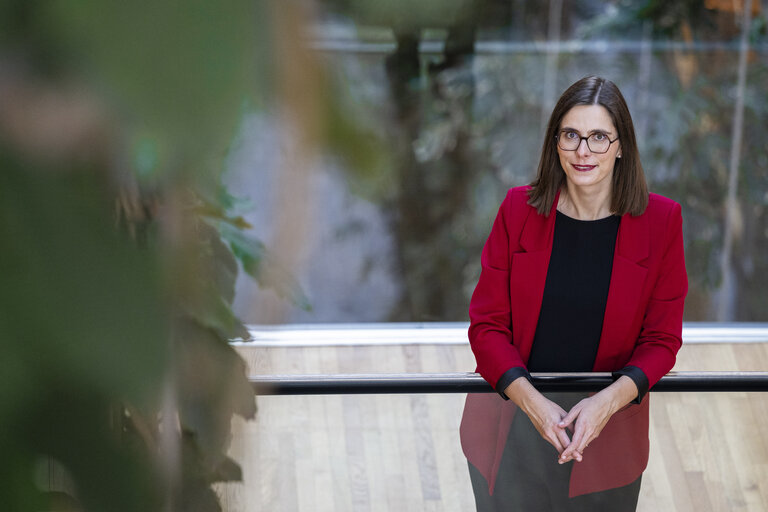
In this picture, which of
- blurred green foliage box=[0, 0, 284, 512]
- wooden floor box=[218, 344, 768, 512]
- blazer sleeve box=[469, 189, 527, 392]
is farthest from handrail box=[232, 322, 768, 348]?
blurred green foliage box=[0, 0, 284, 512]

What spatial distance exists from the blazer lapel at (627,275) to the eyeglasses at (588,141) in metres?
0.08

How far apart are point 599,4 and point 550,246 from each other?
2.90 meters

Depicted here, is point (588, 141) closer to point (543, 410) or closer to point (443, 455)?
point (543, 410)

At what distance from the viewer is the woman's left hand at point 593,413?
3.40 feet

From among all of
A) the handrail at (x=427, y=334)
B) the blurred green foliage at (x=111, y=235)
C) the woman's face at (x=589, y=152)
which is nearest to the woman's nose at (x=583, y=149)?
the woman's face at (x=589, y=152)

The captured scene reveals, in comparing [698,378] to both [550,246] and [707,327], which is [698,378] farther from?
[707,327]

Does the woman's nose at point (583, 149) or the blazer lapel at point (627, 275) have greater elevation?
the woman's nose at point (583, 149)

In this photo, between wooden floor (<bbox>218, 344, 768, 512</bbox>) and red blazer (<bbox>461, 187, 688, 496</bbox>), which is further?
wooden floor (<bbox>218, 344, 768, 512</bbox>)

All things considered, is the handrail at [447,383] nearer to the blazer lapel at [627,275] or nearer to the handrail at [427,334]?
the blazer lapel at [627,275]

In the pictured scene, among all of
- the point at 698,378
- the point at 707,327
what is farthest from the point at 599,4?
the point at 698,378

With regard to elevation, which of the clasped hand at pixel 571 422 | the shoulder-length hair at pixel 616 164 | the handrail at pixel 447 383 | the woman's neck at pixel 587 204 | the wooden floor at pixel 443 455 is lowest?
the wooden floor at pixel 443 455

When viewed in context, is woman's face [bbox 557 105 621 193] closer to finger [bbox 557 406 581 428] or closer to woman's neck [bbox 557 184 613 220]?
woman's neck [bbox 557 184 613 220]

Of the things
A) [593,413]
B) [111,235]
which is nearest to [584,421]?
[593,413]

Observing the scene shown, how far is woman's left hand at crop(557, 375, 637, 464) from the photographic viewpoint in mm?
1036
